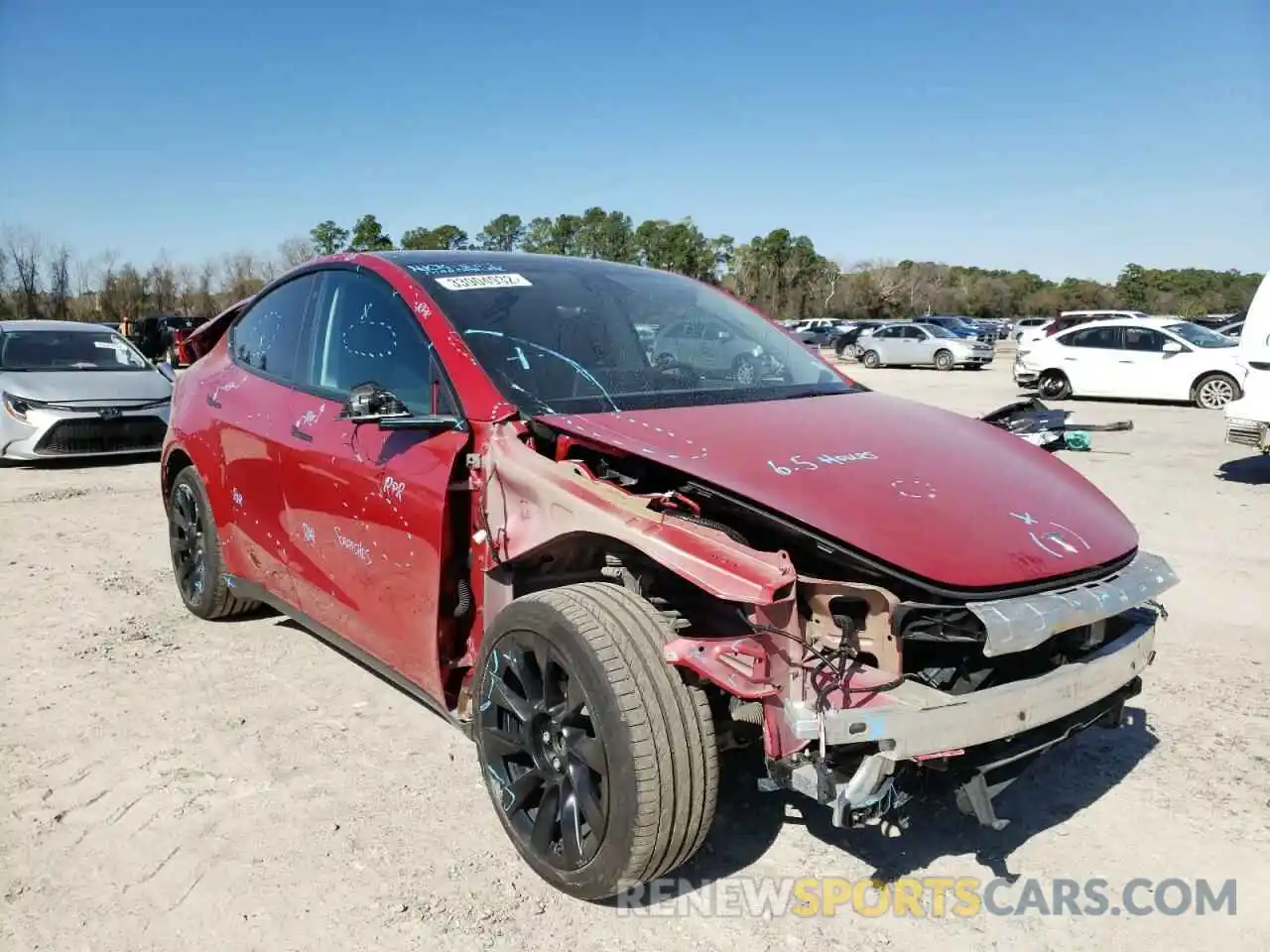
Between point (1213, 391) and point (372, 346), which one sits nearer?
point (372, 346)

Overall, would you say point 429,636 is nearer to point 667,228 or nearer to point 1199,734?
point 1199,734

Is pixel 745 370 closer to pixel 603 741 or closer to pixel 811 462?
pixel 811 462

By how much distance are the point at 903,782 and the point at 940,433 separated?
4.30 feet

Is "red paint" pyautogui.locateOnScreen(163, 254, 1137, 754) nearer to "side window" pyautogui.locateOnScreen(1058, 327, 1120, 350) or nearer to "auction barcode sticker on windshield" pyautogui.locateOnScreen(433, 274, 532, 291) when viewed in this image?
"auction barcode sticker on windshield" pyautogui.locateOnScreen(433, 274, 532, 291)

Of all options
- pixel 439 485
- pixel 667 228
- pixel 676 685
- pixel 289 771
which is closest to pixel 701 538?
pixel 676 685

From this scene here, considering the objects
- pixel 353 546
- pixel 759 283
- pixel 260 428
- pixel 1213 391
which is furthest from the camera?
pixel 759 283

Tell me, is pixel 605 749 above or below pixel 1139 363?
below

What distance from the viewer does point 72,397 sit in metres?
9.95

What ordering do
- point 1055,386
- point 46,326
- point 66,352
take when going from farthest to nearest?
point 1055,386 → point 46,326 → point 66,352

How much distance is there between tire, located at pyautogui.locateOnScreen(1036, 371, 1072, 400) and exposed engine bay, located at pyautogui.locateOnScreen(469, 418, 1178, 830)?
665 inches

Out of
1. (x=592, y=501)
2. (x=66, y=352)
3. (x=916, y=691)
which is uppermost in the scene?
(x=592, y=501)

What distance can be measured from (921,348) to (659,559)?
29595mm

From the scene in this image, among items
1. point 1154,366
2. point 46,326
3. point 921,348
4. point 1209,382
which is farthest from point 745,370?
point 921,348

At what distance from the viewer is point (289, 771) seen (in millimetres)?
3338
